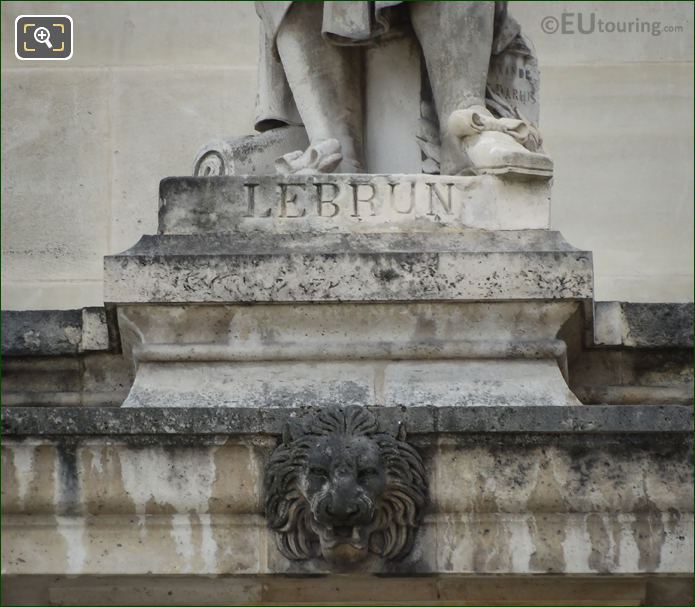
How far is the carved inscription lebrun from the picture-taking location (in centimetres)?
831

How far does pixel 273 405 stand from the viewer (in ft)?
26.2

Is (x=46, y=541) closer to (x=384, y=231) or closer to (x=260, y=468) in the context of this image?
(x=260, y=468)

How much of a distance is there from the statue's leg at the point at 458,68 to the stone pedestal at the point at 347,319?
16.7 inches

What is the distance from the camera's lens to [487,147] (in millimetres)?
8383

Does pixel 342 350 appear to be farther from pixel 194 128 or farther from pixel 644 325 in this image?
pixel 194 128

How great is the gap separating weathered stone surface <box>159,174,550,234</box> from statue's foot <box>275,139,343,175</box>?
6.1 inches

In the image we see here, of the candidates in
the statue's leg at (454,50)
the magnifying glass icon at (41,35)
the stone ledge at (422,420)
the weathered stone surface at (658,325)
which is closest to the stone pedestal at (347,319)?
the stone ledge at (422,420)

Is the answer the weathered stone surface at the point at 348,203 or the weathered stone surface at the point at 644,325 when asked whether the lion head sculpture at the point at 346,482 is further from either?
the weathered stone surface at the point at 644,325

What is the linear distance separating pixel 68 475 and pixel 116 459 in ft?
0.49

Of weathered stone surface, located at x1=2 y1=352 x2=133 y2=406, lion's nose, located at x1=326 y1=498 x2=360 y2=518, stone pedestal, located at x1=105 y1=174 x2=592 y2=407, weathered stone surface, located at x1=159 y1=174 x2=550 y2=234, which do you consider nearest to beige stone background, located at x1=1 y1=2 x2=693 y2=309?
weathered stone surface, located at x1=2 y1=352 x2=133 y2=406

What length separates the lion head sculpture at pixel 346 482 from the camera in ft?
25.1

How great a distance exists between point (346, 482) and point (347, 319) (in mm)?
689

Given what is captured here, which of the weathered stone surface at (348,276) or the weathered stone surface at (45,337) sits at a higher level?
the weathered stone surface at (348,276)

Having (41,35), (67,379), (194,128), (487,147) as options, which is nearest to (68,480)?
(67,379)
